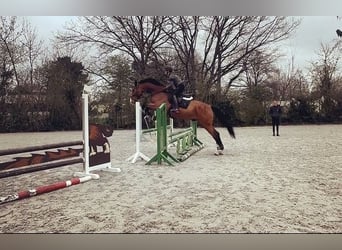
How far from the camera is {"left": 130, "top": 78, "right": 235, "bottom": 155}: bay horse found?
264cm

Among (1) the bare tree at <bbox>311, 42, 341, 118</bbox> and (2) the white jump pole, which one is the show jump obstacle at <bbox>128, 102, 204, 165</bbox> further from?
(1) the bare tree at <bbox>311, 42, 341, 118</bbox>

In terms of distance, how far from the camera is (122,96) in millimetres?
2619

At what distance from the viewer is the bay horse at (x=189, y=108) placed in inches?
104

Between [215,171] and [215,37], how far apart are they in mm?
1008

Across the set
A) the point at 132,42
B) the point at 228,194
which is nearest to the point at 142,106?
the point at 132,42

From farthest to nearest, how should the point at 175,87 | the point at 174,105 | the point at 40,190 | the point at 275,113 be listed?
the point at 174,105 → the point at 175,87 → the point at 275,113 → the point at 40,190

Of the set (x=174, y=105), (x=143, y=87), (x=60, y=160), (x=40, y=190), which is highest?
(x=143, y=87)

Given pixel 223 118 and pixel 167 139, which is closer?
pixel 223 118

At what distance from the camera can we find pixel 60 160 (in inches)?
102

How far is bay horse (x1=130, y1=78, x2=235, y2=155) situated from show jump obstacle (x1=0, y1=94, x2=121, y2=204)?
427 millimetres

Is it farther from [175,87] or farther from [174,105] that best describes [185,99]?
[174,105]

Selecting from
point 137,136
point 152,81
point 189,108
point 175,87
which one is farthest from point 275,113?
point 137,136

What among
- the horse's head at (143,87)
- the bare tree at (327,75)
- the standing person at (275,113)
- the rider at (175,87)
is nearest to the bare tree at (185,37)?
the rider at (175,87)

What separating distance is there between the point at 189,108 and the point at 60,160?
1083 millimetres
